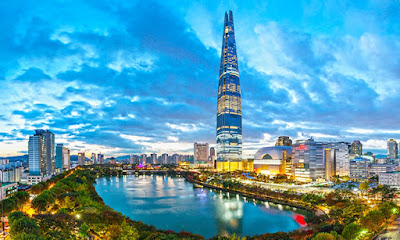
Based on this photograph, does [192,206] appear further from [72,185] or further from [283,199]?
[72,185]

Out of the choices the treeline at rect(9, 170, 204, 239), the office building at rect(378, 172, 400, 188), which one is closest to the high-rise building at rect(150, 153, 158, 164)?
the office building at rect(378, 172, 400, 188)

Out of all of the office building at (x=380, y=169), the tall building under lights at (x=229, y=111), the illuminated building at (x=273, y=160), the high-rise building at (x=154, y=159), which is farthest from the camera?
the high-rise building at (x=154, y=159)

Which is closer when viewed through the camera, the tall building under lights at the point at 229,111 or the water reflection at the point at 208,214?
the water reflection at the point at 208,214

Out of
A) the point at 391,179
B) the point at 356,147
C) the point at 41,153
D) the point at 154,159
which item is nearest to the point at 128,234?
the point at 391,179

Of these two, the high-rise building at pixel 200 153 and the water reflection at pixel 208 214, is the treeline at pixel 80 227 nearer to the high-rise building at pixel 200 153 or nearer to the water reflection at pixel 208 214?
the water reflection at pixel 208 214

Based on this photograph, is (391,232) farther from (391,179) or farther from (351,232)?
(391,179)

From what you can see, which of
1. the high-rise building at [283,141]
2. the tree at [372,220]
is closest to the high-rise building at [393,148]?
the high-rise building at [283,141]
